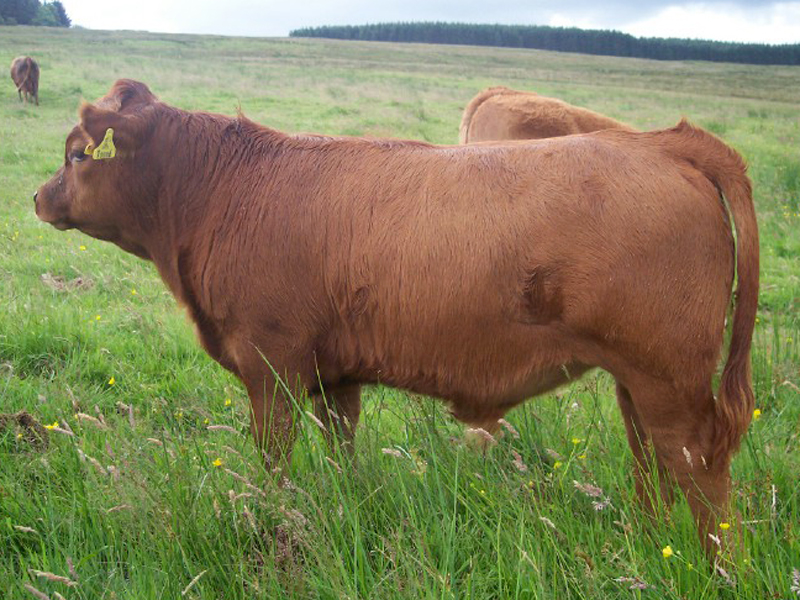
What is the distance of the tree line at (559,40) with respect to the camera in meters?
91.2

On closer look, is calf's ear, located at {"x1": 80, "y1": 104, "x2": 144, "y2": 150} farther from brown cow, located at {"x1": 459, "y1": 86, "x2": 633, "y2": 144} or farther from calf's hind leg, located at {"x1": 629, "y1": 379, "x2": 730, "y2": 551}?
brown cow, located at {"x1": 459, "y1": 86, "x2": 633, "y2": 144}

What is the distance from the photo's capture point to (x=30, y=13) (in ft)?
226

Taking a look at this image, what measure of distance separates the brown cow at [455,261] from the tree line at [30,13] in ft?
231

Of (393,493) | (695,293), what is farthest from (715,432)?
(393,493)

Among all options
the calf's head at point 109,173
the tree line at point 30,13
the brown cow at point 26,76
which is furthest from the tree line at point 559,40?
the calf's head at point 109,173

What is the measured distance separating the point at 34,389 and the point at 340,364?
1.95 metres

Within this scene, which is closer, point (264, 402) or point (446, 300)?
point (446, 300)

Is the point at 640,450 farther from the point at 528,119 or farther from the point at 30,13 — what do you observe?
the point at 30,13

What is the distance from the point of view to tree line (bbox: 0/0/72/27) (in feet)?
209

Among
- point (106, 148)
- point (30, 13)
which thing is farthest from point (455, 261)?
point (30, 13)

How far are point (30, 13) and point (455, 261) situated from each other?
263ft

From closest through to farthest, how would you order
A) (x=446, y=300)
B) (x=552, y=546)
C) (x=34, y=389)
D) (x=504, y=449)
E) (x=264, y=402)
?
1. (x=552, y=546)
2. (x=446, y=300)
3. (x=264, y=402)
4. (x=504, y=449)
5. (x=34, y=389)

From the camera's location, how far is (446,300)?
9.22 feet

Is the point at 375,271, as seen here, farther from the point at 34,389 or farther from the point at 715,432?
the point at 34,389
